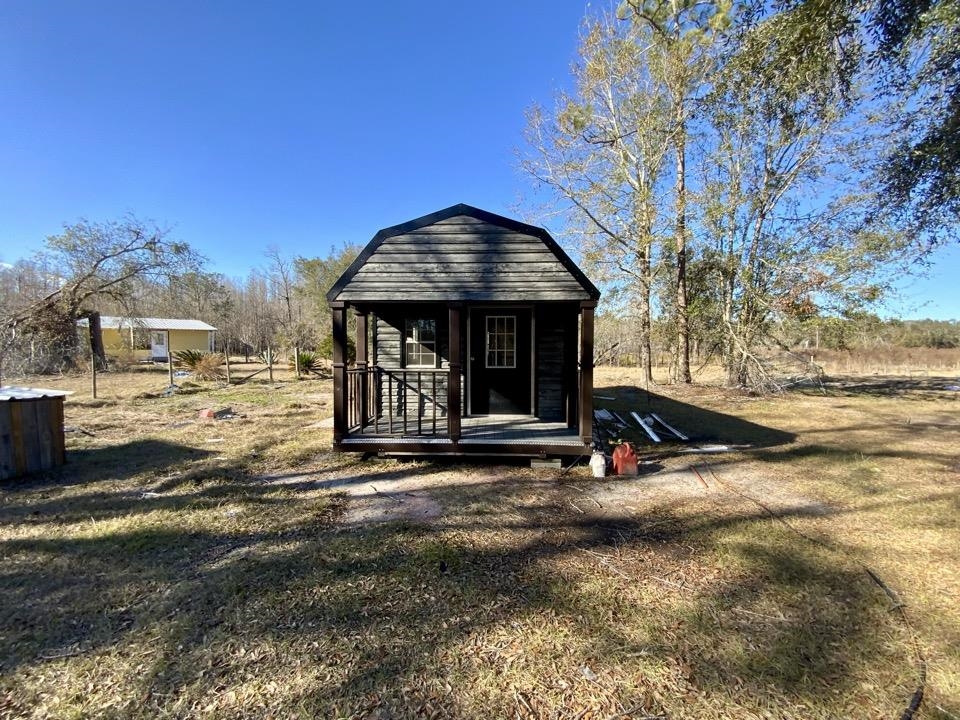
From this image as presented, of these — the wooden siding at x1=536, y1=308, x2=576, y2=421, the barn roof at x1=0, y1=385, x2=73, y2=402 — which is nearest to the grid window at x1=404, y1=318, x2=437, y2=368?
the wooden siding at x1=536, y1=308, x2=576, y2=421

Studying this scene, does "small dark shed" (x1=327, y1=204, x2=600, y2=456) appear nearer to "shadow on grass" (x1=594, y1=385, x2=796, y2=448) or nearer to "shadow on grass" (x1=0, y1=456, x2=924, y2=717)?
"shadow on grass" (x1=0, y1=456, x2=924, y2=717)

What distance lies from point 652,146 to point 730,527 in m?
14.1

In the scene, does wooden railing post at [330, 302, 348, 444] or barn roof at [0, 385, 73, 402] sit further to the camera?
wooden railing post at [330, 302, 348, 444]

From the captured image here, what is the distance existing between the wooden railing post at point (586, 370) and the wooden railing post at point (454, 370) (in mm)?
1633

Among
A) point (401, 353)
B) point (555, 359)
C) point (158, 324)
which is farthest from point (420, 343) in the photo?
point (158, 324)

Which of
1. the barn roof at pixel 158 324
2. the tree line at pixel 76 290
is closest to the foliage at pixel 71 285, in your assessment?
the tree line at pixel 76 290

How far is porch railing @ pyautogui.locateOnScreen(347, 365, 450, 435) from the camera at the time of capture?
20.2 ft

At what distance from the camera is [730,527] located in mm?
3957

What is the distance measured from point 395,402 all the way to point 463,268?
9.44 ft

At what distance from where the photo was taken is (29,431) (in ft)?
17.3

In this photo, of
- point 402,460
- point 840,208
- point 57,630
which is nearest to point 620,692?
point 57,630

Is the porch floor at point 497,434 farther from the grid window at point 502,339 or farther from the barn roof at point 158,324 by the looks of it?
the barn roof at point 158,324

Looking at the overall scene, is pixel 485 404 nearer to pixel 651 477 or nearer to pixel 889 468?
pixel 651 477

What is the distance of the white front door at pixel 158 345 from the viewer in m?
26.2
